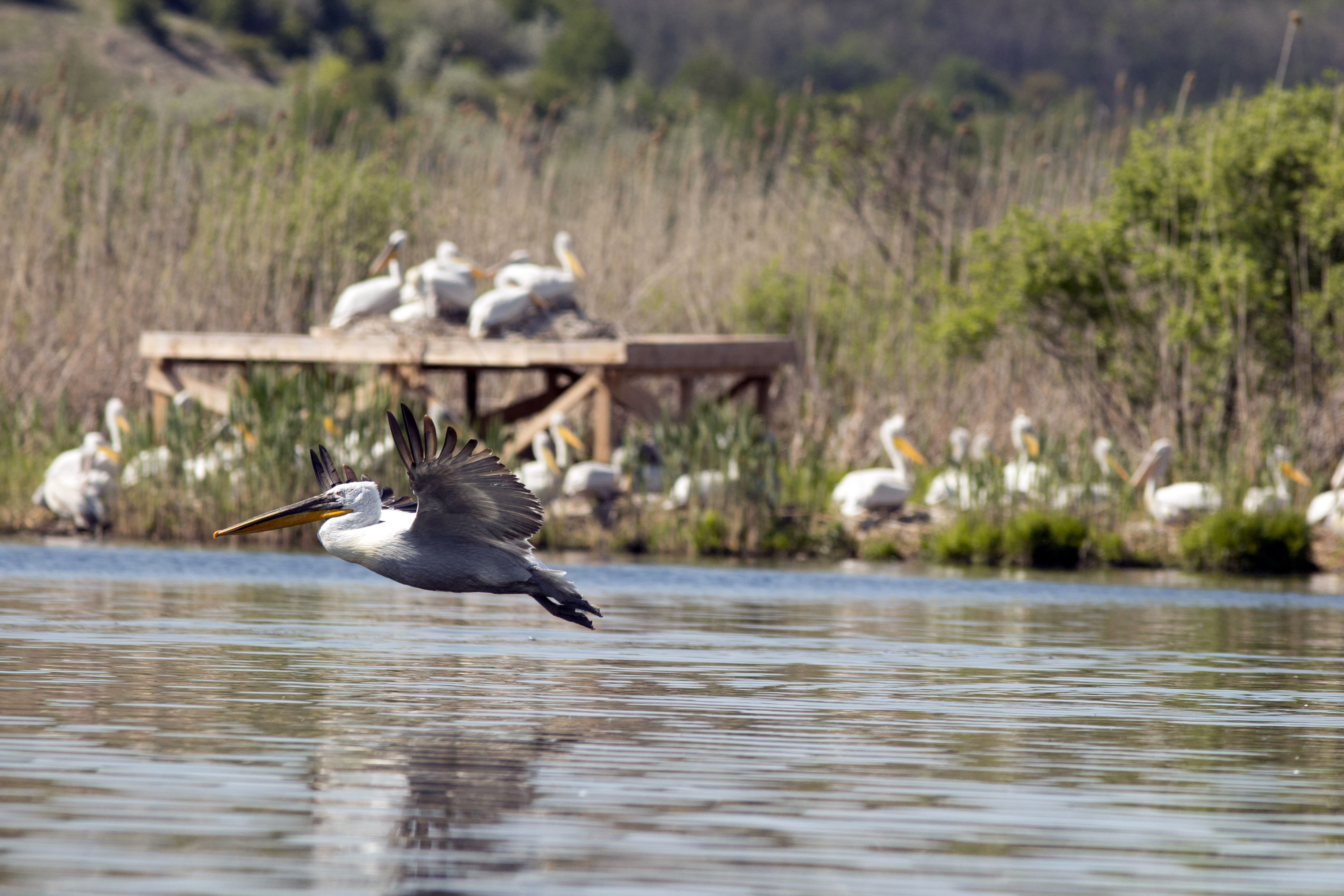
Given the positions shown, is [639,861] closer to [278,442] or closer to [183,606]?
[183,606]

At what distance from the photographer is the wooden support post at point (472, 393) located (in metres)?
24.2

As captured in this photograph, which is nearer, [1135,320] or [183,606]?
[183,606]

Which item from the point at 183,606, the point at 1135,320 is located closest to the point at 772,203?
the point at 1135,320

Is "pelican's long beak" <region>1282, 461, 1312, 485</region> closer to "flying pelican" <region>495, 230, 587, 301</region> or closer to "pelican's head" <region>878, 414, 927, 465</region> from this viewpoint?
"pelican's head" <region>878, 414, 927, 465</region>

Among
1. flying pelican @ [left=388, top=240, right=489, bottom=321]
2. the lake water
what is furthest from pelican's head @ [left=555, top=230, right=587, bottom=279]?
the lake water

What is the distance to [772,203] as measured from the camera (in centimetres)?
2606

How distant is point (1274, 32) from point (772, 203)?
2662 inches

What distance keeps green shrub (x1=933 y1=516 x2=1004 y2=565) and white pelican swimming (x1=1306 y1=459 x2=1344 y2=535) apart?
8.65 feet

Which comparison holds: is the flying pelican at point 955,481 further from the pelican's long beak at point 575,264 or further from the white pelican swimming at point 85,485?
the white pelican swimming at point 85,485

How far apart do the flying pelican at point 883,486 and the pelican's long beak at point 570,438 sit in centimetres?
237

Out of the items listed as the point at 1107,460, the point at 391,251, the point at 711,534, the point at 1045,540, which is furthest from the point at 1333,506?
the point at 391,251

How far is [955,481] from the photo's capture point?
20000mm

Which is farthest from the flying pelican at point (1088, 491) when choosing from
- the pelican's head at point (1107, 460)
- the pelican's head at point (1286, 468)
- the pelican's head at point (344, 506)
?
the pelican's head at point (344, 506)

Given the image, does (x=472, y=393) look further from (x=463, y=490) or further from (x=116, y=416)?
(x=463, y=490)
